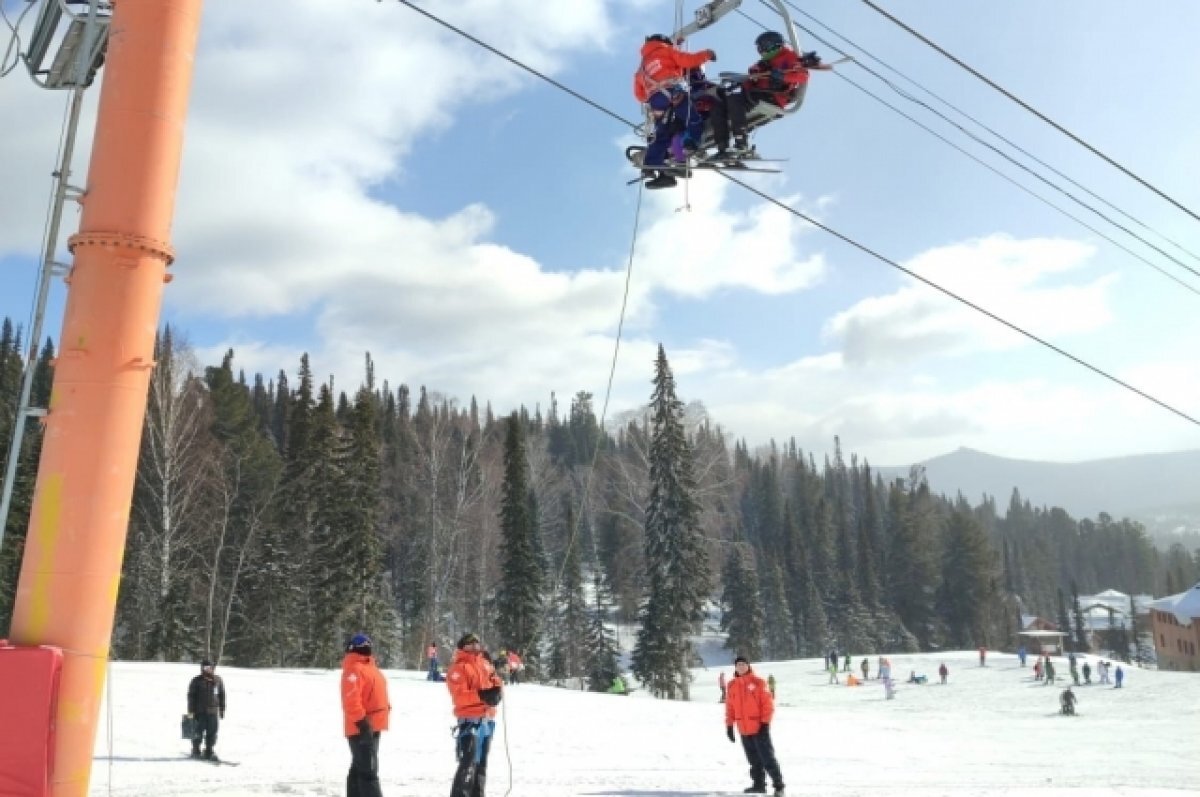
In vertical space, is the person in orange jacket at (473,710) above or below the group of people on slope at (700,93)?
below

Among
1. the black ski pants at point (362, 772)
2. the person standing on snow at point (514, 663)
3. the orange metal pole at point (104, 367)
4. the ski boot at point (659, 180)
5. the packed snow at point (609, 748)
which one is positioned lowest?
the packed snow at point (609, 748)

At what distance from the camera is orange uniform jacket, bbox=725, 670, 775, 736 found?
10719mm

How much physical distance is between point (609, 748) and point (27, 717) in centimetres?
1350

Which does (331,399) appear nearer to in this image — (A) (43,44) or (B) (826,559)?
(A) (43,44)

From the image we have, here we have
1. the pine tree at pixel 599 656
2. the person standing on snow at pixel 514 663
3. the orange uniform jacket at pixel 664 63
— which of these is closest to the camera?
the orange uniform jacket at pixel 664 63

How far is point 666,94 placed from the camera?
8891 mm

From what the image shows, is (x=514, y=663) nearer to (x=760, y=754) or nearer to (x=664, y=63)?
(x=760, y=754)

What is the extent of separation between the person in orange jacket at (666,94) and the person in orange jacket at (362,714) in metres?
5.57

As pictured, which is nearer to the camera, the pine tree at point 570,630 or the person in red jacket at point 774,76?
the person in red jacket at point 774,76

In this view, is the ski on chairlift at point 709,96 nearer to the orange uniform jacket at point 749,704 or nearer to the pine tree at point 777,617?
the orange uniform jacket at point 749,704

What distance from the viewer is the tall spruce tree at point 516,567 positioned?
156 ft

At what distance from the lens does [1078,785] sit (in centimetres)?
1370

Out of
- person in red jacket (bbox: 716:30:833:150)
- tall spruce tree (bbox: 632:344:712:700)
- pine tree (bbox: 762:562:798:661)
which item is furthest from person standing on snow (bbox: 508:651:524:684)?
pine tree (bbox: 762:562:798:661)

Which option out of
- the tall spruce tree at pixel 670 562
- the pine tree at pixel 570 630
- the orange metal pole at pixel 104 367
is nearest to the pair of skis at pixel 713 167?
the orange metal pole at pixel 104 367
